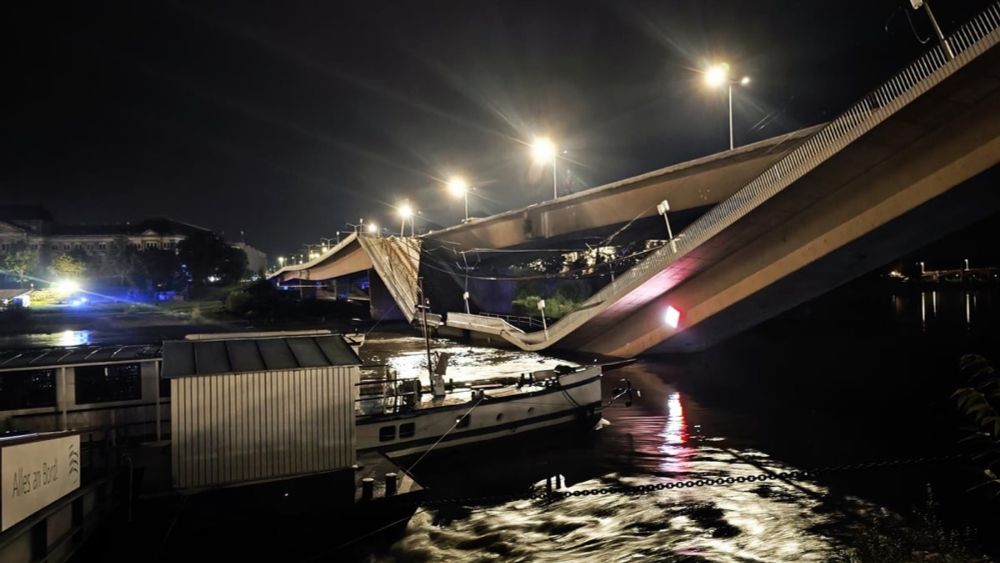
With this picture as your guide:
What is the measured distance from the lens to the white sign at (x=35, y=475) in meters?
7.34

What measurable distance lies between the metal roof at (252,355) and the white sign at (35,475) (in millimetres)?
2093

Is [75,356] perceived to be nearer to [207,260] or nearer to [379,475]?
[379,475]

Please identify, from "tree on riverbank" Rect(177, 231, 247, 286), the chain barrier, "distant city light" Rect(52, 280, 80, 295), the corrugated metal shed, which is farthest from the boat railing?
"distant city light" Rect(52, 280, 80, 295)

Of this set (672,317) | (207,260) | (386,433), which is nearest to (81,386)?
(386,433)

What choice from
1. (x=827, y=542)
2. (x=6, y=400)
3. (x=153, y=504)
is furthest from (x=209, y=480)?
(x=827, y=542)

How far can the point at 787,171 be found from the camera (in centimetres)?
2362

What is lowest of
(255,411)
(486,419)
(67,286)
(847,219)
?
(486,419)

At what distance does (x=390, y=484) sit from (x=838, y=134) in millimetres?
21491

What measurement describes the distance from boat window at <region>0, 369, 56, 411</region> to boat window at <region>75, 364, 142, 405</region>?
1.69ft

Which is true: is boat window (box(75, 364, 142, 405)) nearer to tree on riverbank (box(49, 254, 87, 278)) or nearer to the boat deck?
the boat deck

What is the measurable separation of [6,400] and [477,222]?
39651 millimetres

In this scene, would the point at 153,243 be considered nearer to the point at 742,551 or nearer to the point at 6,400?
the point at 6,400

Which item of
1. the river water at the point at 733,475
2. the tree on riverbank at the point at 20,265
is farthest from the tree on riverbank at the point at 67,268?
the river water at the point at 733,475

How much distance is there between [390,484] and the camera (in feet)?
38.3
